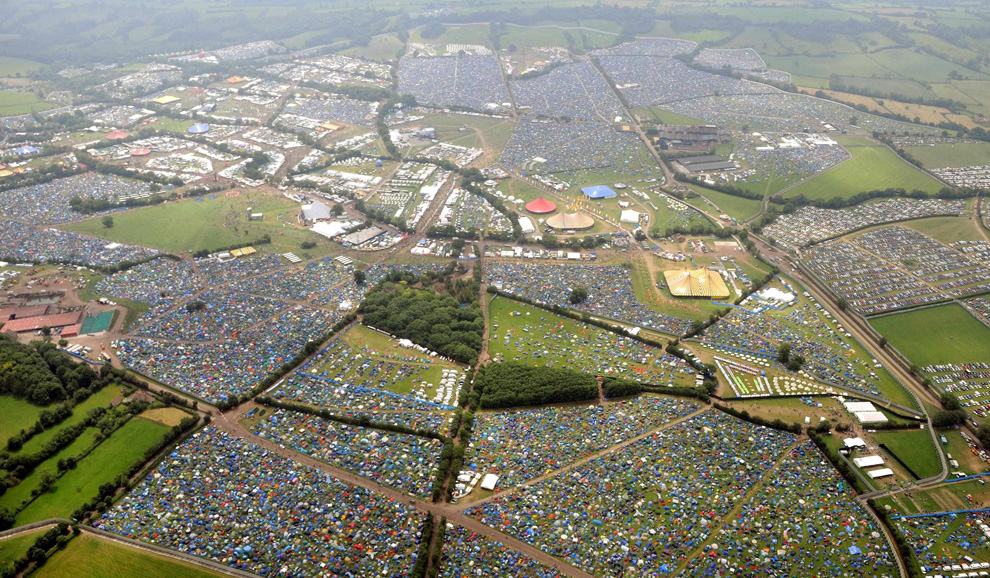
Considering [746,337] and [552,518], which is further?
[746,337]

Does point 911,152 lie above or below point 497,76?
below

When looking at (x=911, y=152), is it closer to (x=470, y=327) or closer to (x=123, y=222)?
(x=470, y=327)

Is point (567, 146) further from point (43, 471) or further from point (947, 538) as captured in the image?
point (43, 471)

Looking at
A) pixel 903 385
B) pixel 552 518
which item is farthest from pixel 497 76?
pixel 552 518

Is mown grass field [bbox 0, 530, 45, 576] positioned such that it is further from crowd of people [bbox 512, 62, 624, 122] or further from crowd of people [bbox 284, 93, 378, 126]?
crowd of people [bbox 512, 62, 624, 122]

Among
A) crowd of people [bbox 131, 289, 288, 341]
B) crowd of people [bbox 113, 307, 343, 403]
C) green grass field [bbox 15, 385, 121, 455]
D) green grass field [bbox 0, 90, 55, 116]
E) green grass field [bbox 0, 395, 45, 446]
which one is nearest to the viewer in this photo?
green grass field [bbox 15, 385, 121, 455]

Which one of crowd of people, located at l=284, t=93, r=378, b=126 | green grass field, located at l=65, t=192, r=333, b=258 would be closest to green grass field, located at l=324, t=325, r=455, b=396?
green grass field, located at l=65, t=192, r=333, b=258
